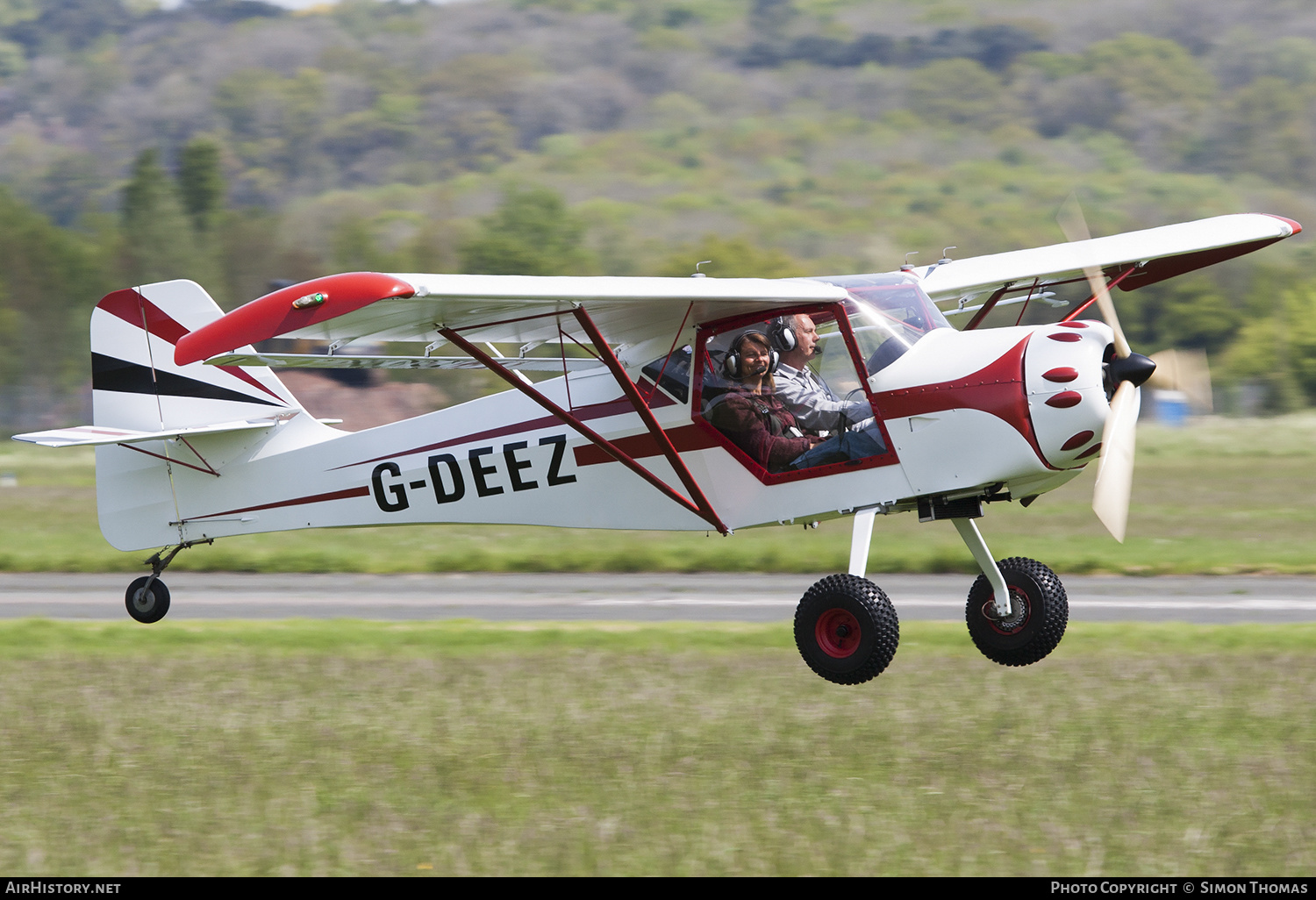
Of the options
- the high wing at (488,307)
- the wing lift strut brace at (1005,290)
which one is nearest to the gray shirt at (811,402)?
the high wing at (488,307)

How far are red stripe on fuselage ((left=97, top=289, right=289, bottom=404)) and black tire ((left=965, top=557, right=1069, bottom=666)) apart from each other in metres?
6.49

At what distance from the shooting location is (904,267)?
35.7 ft

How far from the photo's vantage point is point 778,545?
19766 mm

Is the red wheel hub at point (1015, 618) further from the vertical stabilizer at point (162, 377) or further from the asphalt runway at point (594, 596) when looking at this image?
the vertical stabilizer at point (162, 377)

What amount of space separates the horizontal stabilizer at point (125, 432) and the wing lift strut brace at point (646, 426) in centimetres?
347

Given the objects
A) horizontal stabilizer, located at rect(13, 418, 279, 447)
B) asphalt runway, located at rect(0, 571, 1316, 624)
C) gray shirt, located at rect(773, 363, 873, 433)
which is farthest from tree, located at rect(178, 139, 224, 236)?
gray shirt, located at rect(773, 363, 873, 433)

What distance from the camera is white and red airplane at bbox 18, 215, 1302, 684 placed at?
28.1 feet

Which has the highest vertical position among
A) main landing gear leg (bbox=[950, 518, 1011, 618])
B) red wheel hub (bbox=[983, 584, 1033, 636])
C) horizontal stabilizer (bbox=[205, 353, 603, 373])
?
horizontal stabilizer (bbox=[205, 353, 603, 373])

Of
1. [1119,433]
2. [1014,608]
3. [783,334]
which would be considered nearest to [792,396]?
[783,334]

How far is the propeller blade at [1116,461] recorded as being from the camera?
843 centimetres

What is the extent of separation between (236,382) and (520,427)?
11.1 ft

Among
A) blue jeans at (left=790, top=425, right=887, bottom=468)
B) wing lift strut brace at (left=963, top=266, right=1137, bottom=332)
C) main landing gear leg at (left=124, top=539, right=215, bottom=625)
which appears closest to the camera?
blue jeans at (left=790, top=425, right=887, bottom=468)

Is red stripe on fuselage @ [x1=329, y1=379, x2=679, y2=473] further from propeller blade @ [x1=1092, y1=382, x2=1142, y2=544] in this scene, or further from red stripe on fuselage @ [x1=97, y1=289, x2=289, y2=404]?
propeller blade @ [x1=1092, y1=382, x2=1142, y2=544]
